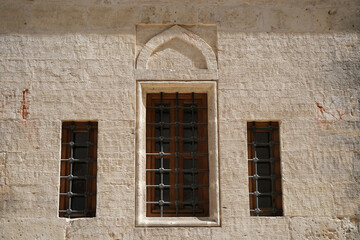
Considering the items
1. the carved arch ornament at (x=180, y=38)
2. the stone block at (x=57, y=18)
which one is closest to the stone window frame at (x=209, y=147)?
the carved arch ornament at (x=180, y=38)

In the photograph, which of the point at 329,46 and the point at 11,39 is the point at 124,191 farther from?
the point at 329,46

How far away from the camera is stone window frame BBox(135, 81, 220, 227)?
4398 millimetres

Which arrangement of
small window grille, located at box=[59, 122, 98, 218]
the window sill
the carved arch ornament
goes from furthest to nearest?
the carved arch ornament → small window grille, located at box=[59, 122, 98, 218] → the window sill

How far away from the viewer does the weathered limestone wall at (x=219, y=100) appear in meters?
4.38

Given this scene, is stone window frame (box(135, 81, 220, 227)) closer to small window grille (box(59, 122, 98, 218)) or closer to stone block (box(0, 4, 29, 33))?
small window grille (box(59, 122, 98, 218))

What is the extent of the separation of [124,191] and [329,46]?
2.47 m

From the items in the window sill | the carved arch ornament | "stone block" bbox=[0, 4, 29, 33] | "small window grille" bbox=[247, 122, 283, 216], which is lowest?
the window sill

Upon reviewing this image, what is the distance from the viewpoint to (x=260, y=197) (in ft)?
15.1

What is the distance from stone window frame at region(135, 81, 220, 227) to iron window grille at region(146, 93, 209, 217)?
7cm

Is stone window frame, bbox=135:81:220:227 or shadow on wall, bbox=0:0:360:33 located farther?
shadow on wall, bbox=0:0:360:33

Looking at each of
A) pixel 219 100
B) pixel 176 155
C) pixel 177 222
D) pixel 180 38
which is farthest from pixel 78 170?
pixel 180 38

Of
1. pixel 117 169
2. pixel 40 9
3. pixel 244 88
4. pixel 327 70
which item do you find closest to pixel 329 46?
pixel 327 70

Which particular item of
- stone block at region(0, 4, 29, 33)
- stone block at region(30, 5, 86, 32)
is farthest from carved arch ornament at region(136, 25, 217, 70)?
stone block at region(0, 4, 29, 33)

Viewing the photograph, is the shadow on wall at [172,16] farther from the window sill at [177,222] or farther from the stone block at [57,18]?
the window sill at [177,222]
